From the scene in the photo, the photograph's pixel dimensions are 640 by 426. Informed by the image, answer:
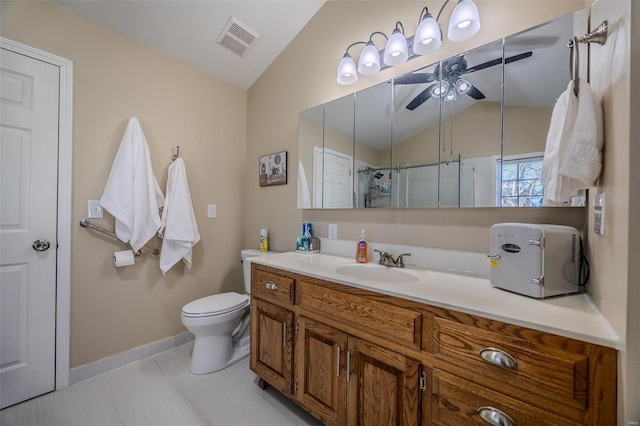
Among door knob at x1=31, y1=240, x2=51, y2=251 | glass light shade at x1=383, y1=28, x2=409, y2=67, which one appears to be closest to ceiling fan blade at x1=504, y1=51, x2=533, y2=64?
glass light shade at x1=383, y1=28, x2=409, y2=67

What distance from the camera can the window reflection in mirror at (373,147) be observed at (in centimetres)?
164

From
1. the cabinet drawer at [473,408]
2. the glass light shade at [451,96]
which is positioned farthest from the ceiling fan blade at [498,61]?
the cabinet drawer at [473,408]

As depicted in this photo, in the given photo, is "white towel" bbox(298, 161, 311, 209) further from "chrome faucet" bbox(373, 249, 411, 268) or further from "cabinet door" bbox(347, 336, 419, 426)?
"cabinet door" bbox(347, 336, 419, 426)

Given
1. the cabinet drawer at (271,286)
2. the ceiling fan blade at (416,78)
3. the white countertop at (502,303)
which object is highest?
the ceiling fan blade at (416,78)

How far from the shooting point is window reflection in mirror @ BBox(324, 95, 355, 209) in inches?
71.9

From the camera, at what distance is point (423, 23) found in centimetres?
137

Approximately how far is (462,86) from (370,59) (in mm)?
610

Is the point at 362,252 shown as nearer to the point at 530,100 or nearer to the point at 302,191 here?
the point at 302,191

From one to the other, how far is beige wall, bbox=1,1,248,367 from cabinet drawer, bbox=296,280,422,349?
1406mm

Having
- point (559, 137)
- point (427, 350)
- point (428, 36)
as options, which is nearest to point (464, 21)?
point (428, 36)

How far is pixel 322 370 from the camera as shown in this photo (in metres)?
1.26

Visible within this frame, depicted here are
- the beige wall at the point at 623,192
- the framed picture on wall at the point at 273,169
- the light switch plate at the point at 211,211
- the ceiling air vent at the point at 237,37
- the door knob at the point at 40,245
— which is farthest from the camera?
the light switch plate at the point at 211,211

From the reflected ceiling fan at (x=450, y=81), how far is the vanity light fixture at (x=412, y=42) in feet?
0.14

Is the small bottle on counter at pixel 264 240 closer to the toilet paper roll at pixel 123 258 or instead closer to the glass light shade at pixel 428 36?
the toilet paper roll at pixel 123 258
